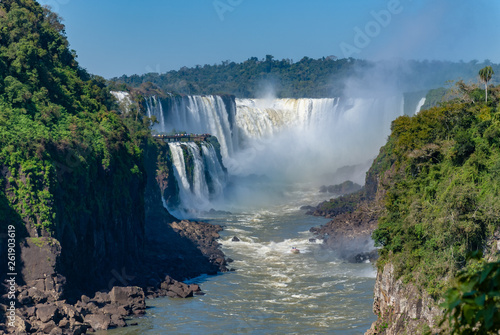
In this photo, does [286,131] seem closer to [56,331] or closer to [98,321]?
[98,321]

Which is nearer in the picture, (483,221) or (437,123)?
(483,221)

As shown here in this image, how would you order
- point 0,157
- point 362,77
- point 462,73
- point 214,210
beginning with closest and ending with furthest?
point 0,157, point 214,210, point 362,77, point 462,73

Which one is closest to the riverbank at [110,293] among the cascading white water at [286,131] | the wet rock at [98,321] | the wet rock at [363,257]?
the wet rock at [98,321]

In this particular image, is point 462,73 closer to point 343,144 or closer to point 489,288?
point 343,144

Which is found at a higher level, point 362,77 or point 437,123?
point 362,77

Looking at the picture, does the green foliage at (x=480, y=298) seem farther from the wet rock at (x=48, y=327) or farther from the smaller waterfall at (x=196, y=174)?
the smaller waterfall at (x=196, y=174)

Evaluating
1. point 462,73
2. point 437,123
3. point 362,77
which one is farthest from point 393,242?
point 462,73

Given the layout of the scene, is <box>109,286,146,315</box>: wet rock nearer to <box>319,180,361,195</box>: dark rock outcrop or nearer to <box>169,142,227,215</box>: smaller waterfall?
<box>169,142,227,215</box>: smaller waterfall
